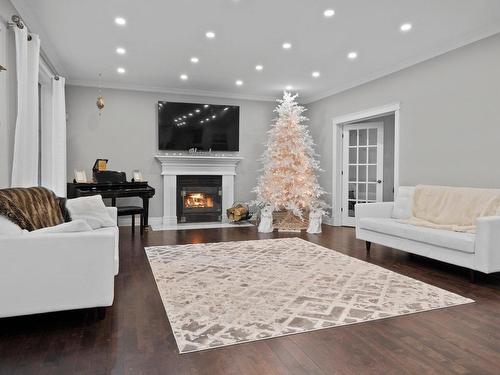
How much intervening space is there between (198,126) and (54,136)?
8.74ft

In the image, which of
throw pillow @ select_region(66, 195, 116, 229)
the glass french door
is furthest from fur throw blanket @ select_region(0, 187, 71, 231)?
the glass french door

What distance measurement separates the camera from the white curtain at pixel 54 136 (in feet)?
17.1

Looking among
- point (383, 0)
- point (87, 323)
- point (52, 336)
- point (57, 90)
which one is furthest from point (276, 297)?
point (57, 90)

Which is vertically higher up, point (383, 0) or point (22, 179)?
point (383, 0)

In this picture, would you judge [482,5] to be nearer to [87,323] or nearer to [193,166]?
[87,323]

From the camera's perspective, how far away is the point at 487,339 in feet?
7.20

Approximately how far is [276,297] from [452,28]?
3607 mm

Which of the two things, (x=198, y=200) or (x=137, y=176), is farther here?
(x=198, y=200)

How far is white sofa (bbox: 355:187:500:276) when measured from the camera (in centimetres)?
320

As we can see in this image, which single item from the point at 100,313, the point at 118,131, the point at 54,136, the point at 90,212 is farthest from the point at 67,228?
the point at 118,131

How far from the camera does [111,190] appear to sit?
5566mm

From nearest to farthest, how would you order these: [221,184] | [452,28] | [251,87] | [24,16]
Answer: [24,16] < [452,28] < [251,87] < [221,184]

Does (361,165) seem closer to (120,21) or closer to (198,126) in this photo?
(198,126)

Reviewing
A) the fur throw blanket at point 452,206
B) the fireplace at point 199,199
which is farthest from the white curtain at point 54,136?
the fur throw blanket at point 452,206
